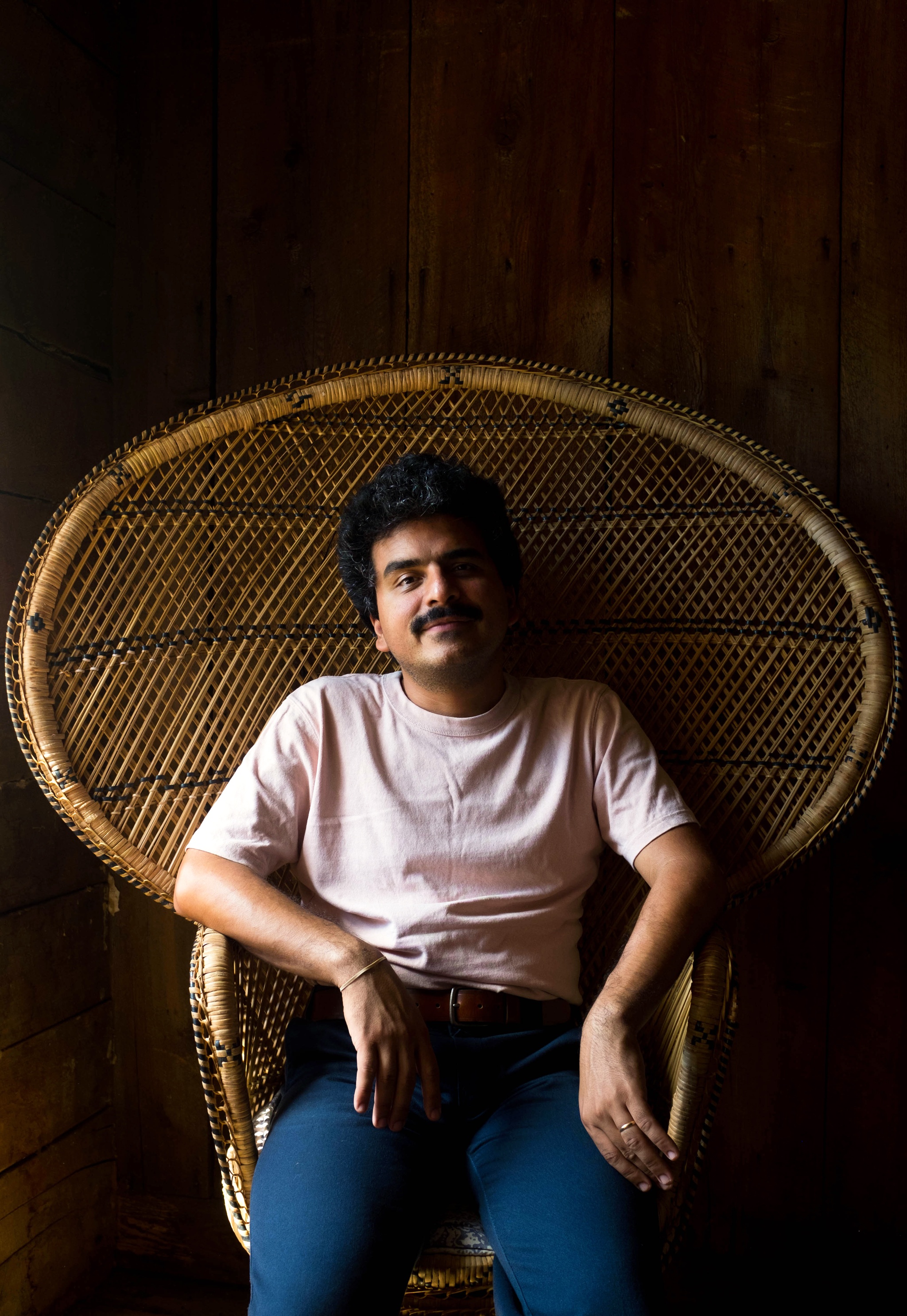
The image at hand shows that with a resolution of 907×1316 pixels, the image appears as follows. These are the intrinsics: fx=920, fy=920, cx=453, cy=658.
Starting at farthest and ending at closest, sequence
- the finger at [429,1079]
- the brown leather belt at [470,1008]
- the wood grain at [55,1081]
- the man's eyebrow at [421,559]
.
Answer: the wood grain at [55,1081]
the man's eyebrow at [421,559]
the brown leather belt at [470,1008]
the finger at [429,1079]

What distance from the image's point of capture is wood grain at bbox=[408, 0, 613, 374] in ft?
5.25

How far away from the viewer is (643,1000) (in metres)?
1.05

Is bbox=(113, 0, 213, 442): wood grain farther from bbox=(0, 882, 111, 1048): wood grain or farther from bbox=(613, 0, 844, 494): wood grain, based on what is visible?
bbox=(0, 882, 111, 1048): wood grain

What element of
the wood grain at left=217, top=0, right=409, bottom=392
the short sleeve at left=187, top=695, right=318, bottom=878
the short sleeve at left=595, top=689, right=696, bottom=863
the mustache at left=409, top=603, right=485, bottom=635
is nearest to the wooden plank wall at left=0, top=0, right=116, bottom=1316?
the wood grain at left=217, top=0, right=409, bottom=392

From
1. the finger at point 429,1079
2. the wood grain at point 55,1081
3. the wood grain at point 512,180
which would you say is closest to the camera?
the finger at point 429,1079

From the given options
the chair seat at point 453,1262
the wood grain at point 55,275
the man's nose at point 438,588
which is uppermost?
the wood grain at point 55,275

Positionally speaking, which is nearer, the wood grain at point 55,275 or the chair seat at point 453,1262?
the chair seat at point 453,1262

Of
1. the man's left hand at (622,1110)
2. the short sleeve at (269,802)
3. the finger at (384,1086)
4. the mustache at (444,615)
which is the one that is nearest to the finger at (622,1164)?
the man's left hand at (622,1110)

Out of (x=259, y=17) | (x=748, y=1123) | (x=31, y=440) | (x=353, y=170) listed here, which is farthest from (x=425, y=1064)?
(x=259, y=17)

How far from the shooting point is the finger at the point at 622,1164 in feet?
3.14

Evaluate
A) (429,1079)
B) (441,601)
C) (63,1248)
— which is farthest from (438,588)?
(63,1248)

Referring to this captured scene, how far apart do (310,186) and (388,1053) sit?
4.81 feet

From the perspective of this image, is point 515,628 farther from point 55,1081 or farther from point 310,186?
point 55,1081

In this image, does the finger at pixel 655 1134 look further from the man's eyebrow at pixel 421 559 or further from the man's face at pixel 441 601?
the man's eyebrow at pixel 421 559
